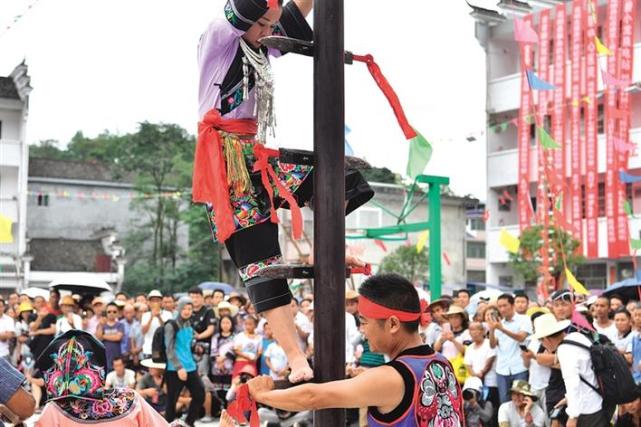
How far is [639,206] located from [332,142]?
27.1m

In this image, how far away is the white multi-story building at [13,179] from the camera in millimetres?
32625

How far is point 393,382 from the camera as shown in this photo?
10.8 feet

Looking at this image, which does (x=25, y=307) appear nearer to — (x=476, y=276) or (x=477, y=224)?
(x=476, y=276)

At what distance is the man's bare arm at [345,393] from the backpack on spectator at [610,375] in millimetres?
5480

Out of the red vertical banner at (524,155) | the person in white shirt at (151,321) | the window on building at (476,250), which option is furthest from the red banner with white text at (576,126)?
the person in white shirt at (151,321)

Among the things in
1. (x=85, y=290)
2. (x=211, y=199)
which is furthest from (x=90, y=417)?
(x=85, y=290)

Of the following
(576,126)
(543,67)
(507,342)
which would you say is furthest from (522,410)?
(543,67)

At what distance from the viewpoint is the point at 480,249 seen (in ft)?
146

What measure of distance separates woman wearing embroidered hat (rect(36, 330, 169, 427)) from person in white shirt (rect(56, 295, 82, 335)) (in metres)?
8.23

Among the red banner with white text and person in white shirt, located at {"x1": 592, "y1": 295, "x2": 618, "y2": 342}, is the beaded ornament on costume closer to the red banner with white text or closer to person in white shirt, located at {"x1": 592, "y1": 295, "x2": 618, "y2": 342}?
person in white shirt, located at {"x1": 592, "y1": 295, "x2": 618, "y2": 342}

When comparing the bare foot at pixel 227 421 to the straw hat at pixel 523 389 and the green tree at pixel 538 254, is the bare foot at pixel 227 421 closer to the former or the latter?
the straw hat at pixel 523 389

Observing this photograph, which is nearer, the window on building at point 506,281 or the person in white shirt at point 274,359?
the person in white shirt at point 274,359

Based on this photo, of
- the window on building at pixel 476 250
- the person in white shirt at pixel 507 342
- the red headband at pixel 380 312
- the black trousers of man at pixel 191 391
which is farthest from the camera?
the window on building at pixel 476 250

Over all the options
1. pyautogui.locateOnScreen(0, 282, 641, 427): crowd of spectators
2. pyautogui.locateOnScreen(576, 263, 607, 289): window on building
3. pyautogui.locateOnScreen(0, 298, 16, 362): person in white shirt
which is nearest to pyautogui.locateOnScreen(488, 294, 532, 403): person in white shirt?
pyautogui.locateOnScreen(0, 282, 641, 427): crowd of spectators
